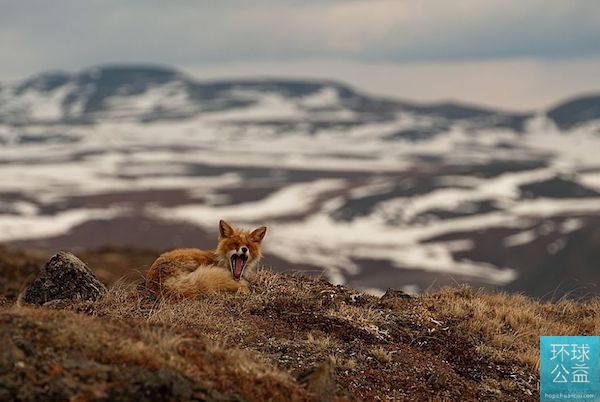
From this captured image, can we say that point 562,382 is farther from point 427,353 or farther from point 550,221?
point 550,221

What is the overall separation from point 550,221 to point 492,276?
54709 millimetres

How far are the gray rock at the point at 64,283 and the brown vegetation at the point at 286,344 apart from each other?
1.87ft

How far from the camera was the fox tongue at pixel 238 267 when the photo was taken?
15.0 m

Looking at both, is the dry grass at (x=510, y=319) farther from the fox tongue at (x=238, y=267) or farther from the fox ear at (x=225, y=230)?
the fox ear at (x=225, y=230)

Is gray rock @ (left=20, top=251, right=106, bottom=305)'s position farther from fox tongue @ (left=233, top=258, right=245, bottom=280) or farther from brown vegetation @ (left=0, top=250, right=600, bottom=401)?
fox tongue @ (left=233, top=258, right=245, bottom=280)

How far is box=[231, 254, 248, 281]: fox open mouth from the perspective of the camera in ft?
49.1

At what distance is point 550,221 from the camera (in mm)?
199000

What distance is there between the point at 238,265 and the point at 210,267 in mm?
548

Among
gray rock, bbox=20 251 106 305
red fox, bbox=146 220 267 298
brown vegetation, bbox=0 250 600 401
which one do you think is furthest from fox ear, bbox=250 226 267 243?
gray rock, bbox=20 251 106 305

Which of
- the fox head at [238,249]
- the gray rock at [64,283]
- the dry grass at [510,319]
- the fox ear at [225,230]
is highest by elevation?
the fox ear at [225,230]

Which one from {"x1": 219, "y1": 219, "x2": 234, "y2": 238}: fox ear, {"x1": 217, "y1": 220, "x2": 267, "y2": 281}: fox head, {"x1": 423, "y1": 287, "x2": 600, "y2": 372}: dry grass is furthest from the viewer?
{"x1": 219, "y1": 219, "x2": 234, "y2": 238}: fox ear

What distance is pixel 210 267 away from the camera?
48.9 feet

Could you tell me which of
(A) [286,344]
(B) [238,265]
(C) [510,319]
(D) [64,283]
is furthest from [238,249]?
(C) [510,319]

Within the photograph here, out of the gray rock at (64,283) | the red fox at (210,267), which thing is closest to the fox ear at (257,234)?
the red fox at (210,267)
